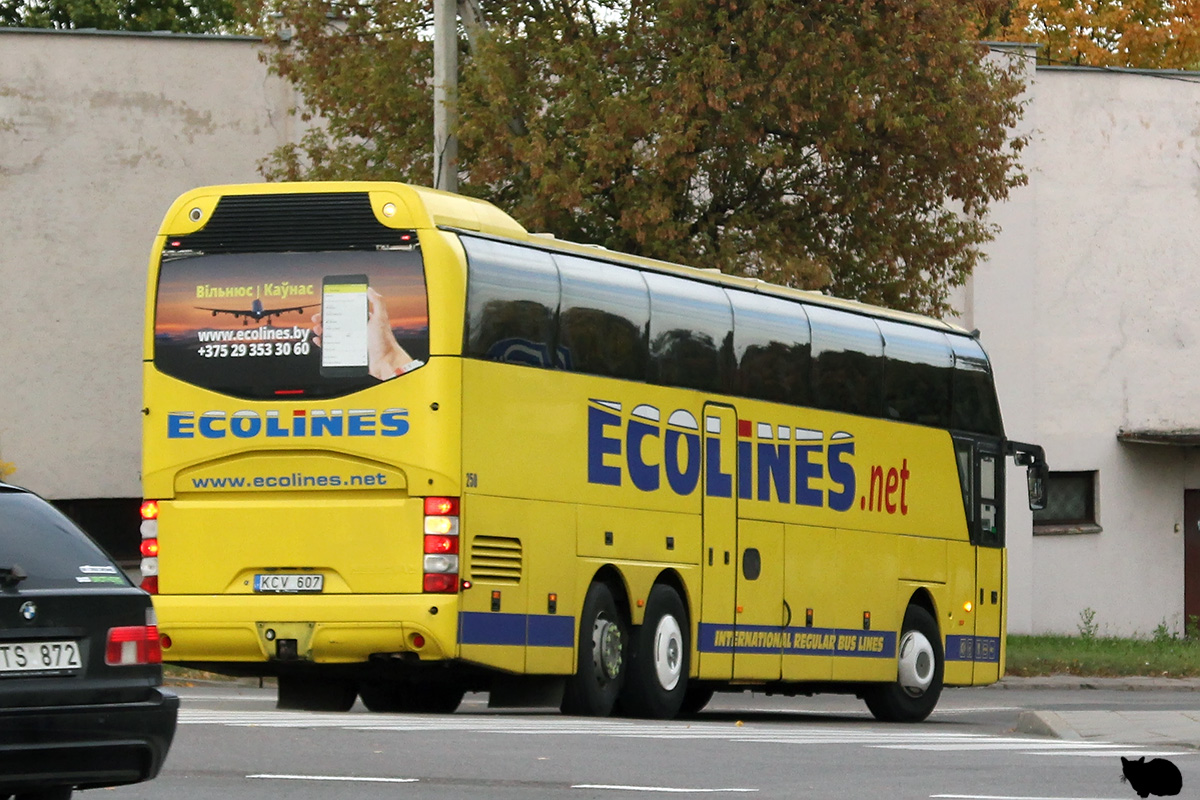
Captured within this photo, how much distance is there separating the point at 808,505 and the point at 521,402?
4589 mm

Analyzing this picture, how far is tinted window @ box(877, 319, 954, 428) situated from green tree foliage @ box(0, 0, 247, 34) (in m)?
30.7

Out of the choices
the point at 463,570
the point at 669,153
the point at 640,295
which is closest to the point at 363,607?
the point at 463,570

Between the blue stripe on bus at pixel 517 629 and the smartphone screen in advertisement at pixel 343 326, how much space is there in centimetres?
186

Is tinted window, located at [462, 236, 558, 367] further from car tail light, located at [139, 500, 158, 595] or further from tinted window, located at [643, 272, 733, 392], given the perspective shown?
car tail light, located at [139, 500, 158, 595]

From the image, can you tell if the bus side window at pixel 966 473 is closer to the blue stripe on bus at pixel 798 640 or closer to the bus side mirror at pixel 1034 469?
the bus side mirror at pixel 1034 469

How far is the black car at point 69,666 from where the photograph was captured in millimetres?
8828

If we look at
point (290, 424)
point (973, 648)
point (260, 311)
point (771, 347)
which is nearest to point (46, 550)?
point (290, 424)

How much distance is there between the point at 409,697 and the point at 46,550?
33.1 ft

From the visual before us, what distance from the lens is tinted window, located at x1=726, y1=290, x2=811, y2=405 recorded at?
1977 cm

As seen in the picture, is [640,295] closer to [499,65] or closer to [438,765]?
[438,765]

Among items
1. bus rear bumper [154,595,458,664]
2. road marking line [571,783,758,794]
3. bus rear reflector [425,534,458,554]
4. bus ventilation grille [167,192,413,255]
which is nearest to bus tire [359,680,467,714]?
bus rear bumper [154,595,458,664]

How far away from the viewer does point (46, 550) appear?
9234mm

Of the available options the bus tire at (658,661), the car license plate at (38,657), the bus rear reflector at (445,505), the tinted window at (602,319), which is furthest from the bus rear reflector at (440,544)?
the car license plate at (38,657)

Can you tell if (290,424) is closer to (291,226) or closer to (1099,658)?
(291,226)
